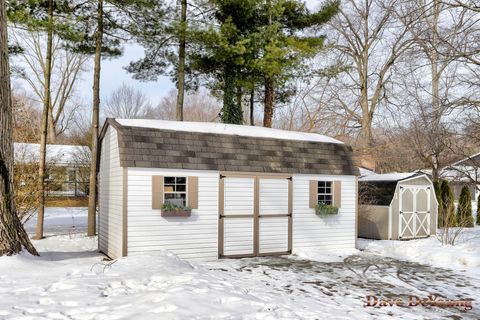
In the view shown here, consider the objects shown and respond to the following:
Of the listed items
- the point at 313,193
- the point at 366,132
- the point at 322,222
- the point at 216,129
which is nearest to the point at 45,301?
the point at 216,129

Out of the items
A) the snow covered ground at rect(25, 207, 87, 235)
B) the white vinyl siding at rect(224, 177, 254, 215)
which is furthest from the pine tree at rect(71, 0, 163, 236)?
the white vinyl siding at rect(224, 177, 254, 215)

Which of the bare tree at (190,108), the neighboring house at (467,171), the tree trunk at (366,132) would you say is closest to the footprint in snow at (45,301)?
the neighboring house at (467,171)

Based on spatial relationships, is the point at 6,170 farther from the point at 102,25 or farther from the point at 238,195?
the point at 102,25

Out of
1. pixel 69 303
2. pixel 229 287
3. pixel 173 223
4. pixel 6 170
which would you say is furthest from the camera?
pixel 173 223

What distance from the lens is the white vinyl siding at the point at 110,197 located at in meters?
8.93

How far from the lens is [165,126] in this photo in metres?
9.53

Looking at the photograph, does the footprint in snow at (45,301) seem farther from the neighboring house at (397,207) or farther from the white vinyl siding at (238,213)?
the neighboring house at (397,207)

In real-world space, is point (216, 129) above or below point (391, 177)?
above

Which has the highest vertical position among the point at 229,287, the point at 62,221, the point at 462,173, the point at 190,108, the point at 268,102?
the point at 190,108

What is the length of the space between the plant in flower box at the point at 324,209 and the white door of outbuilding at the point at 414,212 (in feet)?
11.6

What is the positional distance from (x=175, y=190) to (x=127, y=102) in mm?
33817

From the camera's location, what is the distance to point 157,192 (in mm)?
8773

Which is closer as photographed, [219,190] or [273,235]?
[219,190]

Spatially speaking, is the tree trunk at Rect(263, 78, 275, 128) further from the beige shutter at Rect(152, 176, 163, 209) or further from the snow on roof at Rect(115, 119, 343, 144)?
the beige shutter at Rect(152, 176, 163, 209)
